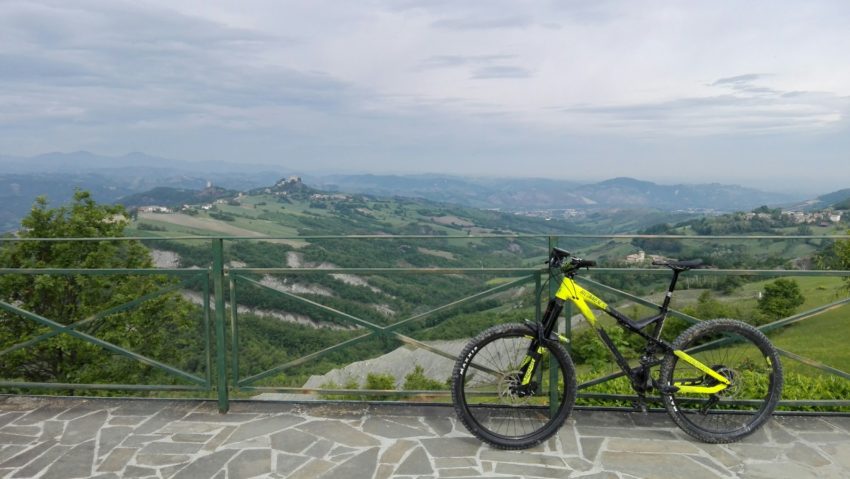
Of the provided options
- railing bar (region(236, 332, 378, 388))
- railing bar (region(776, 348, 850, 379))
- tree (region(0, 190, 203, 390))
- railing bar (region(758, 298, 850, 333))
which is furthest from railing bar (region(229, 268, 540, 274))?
tree (region(0, 190, 203, 390))

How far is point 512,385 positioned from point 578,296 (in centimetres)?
73

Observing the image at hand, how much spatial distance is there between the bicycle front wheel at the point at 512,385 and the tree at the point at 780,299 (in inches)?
110

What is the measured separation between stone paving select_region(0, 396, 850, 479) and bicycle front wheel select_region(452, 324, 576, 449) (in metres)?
0.14

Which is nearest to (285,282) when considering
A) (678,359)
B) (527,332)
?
(527,332)

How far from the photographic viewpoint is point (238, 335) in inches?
173

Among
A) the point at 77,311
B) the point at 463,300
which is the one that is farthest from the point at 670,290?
the point at 77,311

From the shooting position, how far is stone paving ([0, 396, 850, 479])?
3287 mm

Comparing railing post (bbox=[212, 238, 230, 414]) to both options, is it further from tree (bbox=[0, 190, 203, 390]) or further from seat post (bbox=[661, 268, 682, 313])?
tree (bbox=[0, 190, 203, 390])

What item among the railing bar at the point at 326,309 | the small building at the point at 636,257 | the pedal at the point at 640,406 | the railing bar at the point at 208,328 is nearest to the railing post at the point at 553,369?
the pedal at the point at 640,406

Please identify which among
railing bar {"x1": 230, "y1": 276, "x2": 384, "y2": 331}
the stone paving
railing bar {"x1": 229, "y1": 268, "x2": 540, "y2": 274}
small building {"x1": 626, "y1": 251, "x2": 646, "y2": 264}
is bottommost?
the stone paving

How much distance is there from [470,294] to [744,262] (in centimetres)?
230

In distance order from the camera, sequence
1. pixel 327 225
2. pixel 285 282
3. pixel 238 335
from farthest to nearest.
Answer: pixel 327 225 < pixel 285 282 < pixel 238 335

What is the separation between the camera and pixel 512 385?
3.76m

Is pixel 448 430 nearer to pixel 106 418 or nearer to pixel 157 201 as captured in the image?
pixel 106 418
